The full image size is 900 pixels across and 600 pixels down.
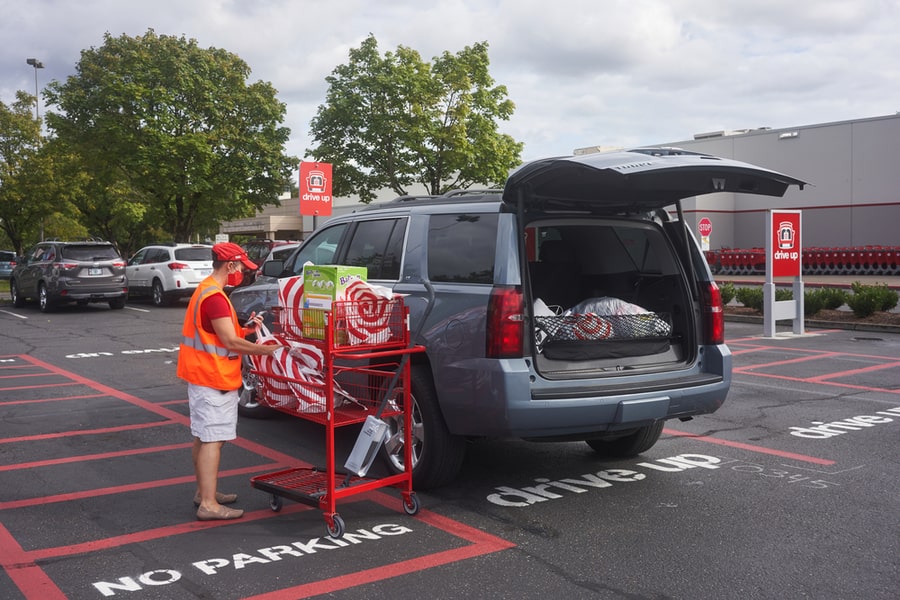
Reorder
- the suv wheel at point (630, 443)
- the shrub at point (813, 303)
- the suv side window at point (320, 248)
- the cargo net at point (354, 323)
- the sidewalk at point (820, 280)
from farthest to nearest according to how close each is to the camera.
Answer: the sidewalk at point (820, 280), the shrub at point (813, 303), the suv side window at point (320, 248), the suv wheel at point (630, 443), the cargo net at point (354, 323)

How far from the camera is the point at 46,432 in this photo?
7.77m

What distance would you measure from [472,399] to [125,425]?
167 inches

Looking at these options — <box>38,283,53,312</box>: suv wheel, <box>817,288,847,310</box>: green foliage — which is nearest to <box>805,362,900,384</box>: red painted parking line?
<box>817,288,847,310</box>: green foliage

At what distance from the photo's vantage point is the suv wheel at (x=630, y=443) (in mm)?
6648

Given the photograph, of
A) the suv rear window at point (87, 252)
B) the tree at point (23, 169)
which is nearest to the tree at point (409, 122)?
the tree at point (23, 169)

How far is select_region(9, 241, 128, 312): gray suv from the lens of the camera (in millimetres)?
20906

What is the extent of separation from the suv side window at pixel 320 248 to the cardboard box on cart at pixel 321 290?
2.00m

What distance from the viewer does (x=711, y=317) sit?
6125mm

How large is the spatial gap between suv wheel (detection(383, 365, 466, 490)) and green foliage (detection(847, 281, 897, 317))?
14.0 meters

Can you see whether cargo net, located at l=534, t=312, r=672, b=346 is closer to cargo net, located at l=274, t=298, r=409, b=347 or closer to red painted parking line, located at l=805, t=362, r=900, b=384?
cargo net, located at l=274, t=298, r=409, b=347

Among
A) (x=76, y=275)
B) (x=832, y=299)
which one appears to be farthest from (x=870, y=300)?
(x=76, y=275)

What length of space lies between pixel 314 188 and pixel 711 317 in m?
15.5

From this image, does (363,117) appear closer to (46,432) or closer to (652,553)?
(46,432)

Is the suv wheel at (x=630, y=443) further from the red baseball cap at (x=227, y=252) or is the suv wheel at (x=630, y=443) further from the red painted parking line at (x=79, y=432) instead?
the red painted parking line at (x=79, y=432)
